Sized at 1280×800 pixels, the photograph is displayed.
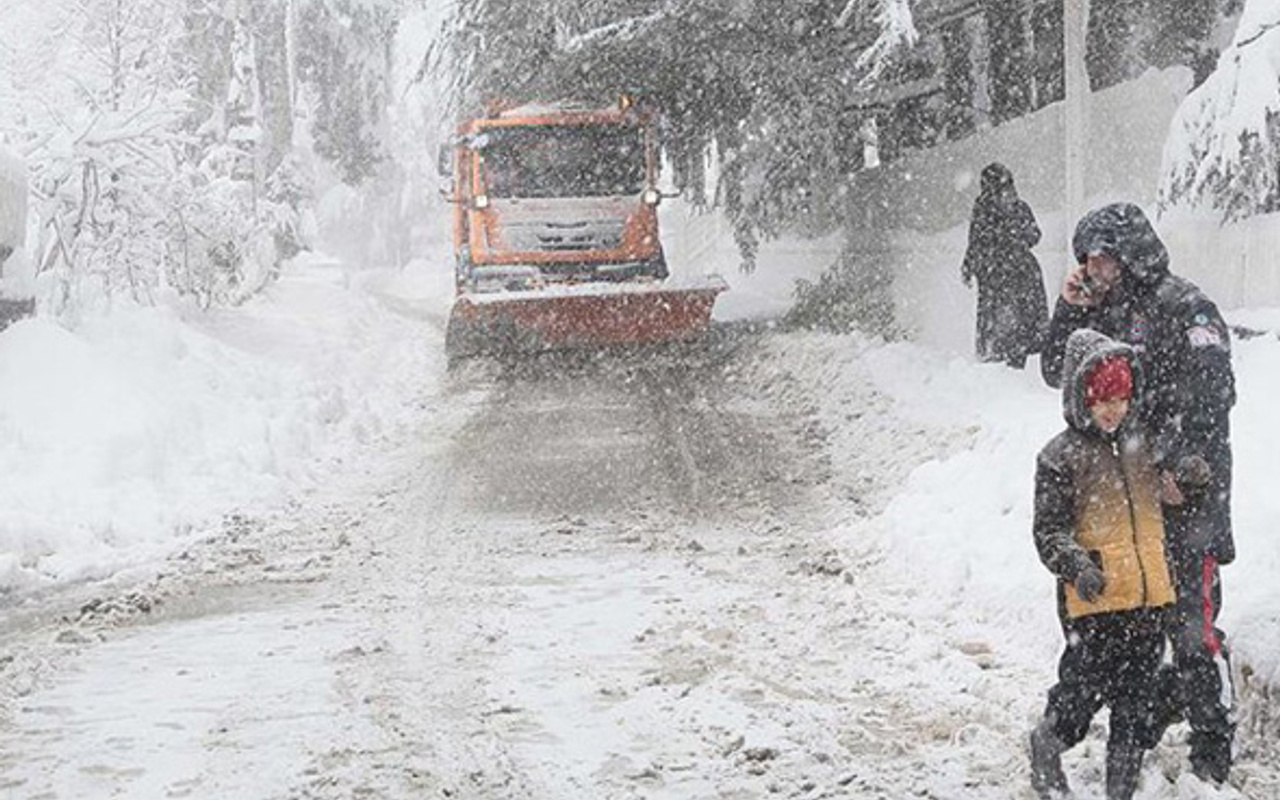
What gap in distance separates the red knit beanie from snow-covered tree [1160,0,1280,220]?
551cm

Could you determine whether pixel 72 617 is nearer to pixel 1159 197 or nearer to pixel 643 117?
pixel 1159 197

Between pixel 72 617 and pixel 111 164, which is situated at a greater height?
pixel 111 164

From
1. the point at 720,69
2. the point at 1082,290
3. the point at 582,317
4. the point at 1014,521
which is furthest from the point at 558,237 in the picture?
the point at 1082,290

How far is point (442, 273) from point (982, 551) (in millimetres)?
44238

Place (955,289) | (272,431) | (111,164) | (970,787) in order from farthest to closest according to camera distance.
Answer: (955,289) → (111,164) → (272,431) → (970,787)

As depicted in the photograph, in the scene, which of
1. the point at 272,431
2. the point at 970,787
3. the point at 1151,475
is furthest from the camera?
the point at 272,431

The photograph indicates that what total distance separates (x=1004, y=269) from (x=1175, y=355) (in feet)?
26.3

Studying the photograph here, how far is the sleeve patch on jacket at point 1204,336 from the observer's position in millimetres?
5041

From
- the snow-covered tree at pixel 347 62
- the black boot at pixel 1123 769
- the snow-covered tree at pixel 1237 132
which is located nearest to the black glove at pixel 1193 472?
the black boot at pixel 1123 769

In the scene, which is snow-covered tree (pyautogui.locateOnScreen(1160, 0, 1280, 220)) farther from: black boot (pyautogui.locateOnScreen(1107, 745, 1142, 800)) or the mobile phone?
black boot (pyautogui.locateOnScreen(1107, 745, 1142, 800))

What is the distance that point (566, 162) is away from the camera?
19156mm

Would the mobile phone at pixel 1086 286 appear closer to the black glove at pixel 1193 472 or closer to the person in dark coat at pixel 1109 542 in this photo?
the person in dark coat at pixel 1109 542

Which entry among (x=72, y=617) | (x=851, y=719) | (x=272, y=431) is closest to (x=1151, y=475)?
(x=851, y=719)

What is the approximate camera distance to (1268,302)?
397 inches
